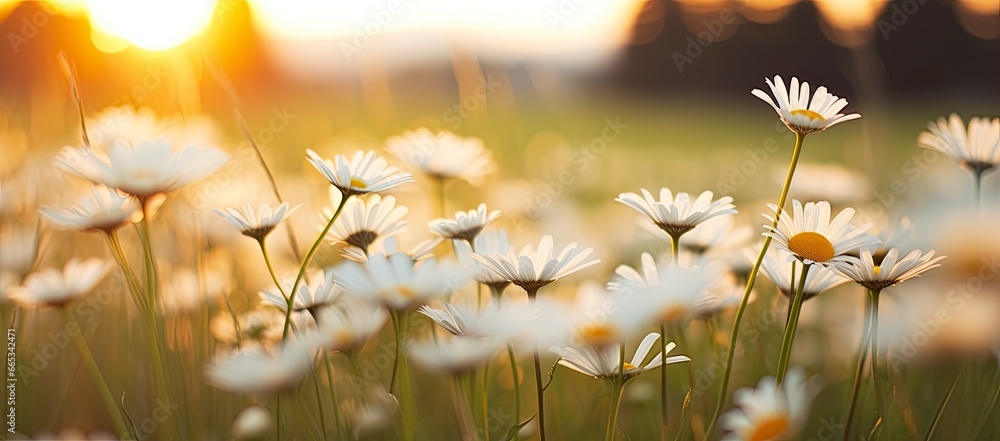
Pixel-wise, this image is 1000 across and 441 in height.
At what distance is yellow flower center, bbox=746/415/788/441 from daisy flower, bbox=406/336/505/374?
6.8 inches

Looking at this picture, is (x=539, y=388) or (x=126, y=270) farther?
(x=126, y=270)

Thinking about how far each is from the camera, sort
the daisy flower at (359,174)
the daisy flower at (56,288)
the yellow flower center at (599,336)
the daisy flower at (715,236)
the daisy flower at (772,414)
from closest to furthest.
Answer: the daisy flower at (772,414), the yellow flower center at (599,336), the daisy flower at (359,174), the daisy flower at (56,288), the daisy flower at (715,236)

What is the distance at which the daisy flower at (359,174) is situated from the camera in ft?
2.10

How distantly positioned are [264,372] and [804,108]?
48 cm

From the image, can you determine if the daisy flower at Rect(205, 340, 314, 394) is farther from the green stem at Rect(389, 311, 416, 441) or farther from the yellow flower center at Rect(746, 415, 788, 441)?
the yellow flower center at Rect(746, 415, 788, 441)

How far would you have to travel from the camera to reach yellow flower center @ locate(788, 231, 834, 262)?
56 cm

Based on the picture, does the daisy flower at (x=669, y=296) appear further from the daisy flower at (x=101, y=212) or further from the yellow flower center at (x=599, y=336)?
the daisy flower at (x=101, y=212)

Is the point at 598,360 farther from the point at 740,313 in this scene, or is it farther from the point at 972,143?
the point at 972,143

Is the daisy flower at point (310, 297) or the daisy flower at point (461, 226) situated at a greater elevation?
the daisy flower at point (461, 226)

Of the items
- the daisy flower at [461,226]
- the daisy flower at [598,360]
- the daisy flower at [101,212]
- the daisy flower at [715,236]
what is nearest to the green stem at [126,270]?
the daisy flower at [101,212]

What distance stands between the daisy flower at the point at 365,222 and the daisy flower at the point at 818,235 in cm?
34

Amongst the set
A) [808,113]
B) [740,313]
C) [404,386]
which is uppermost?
[808,113]

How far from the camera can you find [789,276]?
70cm

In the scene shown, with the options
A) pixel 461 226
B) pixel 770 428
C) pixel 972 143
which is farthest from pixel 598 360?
pixel 972 143
